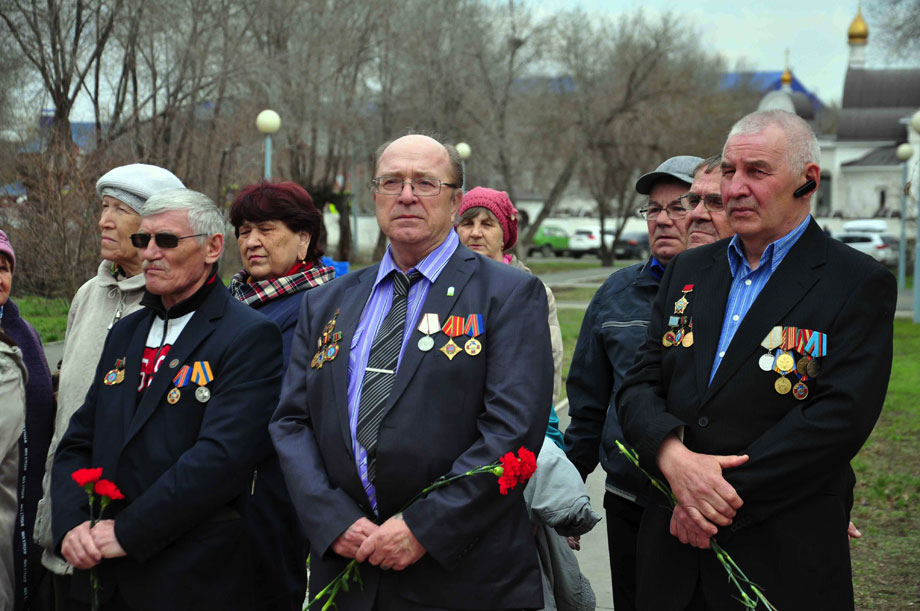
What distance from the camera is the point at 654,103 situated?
40.5 m

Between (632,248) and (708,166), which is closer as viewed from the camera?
(708,166)

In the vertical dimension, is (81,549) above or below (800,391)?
below

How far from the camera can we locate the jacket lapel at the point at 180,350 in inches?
130

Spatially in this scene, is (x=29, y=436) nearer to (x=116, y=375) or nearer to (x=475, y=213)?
(x=116, y=375)

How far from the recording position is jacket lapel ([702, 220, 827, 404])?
9.14 feet

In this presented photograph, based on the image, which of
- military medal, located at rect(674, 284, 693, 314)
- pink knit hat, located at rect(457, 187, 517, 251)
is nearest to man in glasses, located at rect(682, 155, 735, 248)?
military medal, located at rect(674, 284, 693, 314)

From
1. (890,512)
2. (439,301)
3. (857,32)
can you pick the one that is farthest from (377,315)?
(857,32)

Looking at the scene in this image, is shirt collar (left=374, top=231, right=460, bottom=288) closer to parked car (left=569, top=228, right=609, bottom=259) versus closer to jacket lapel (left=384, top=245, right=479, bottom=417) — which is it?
jacket lapel (left=384, top=245, right=479, bottom=417)

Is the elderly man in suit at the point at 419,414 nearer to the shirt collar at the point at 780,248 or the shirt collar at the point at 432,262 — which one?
the shirt collar at the point at 432,262

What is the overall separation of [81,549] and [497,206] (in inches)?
110

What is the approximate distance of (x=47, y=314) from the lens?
36.9 feet

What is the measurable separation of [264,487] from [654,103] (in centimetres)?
3884

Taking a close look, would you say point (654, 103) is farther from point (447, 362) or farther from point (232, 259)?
point (447, 362)

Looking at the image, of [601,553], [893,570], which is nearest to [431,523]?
[601,553]
